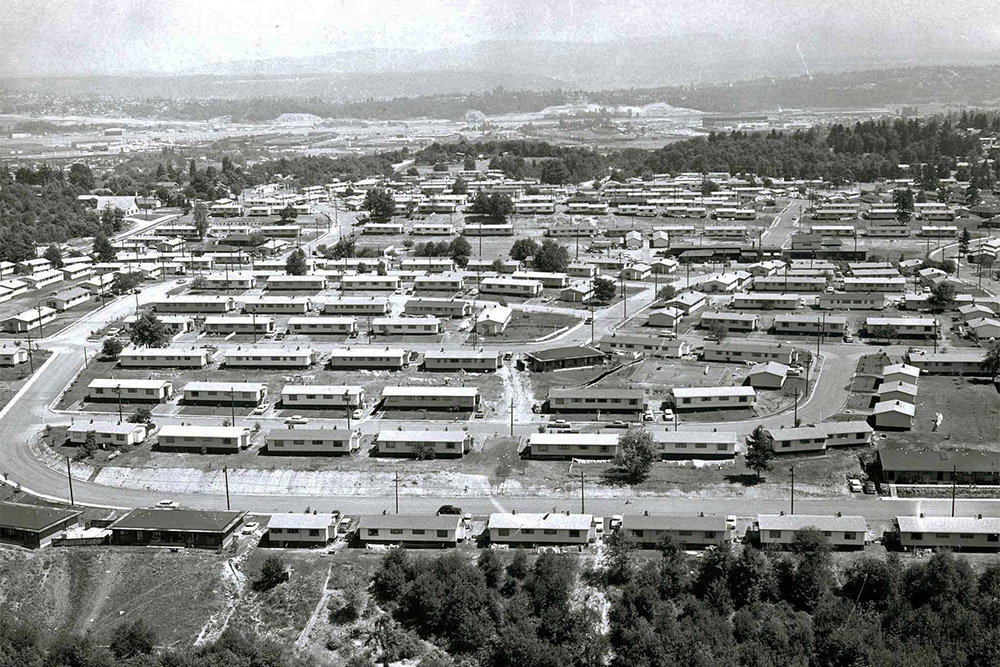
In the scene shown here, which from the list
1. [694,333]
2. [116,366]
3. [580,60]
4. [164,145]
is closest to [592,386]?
[694,333]

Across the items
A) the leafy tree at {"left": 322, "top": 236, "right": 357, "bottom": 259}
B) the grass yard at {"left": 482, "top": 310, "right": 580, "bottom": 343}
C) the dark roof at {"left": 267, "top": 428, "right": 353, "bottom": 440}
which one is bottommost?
the dark roof at {"left": 267, "top": 428, "right": 353, "bottom": 440}

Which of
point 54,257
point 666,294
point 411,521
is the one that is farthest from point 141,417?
point 54,257

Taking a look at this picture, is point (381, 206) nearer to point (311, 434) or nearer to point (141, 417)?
point (141, 417)

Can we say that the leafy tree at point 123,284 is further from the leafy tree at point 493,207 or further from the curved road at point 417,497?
the leafy tree at point 493,207

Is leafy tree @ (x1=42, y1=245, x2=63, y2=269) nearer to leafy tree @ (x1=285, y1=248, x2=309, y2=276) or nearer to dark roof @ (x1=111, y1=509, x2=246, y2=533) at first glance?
leafy tree @ (x1=285, y1=248, x2=309, y2=276)

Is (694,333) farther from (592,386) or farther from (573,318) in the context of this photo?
(592,386)

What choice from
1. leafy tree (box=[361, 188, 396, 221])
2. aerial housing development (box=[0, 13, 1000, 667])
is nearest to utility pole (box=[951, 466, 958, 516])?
aerial housing development (box=[0, 13, 1000, 667])

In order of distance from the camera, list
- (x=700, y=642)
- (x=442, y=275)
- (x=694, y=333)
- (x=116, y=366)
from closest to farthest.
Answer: (x=700, y=642) < (x=116, y=366) < (x=694, y=333) < (x=442, y=275)
